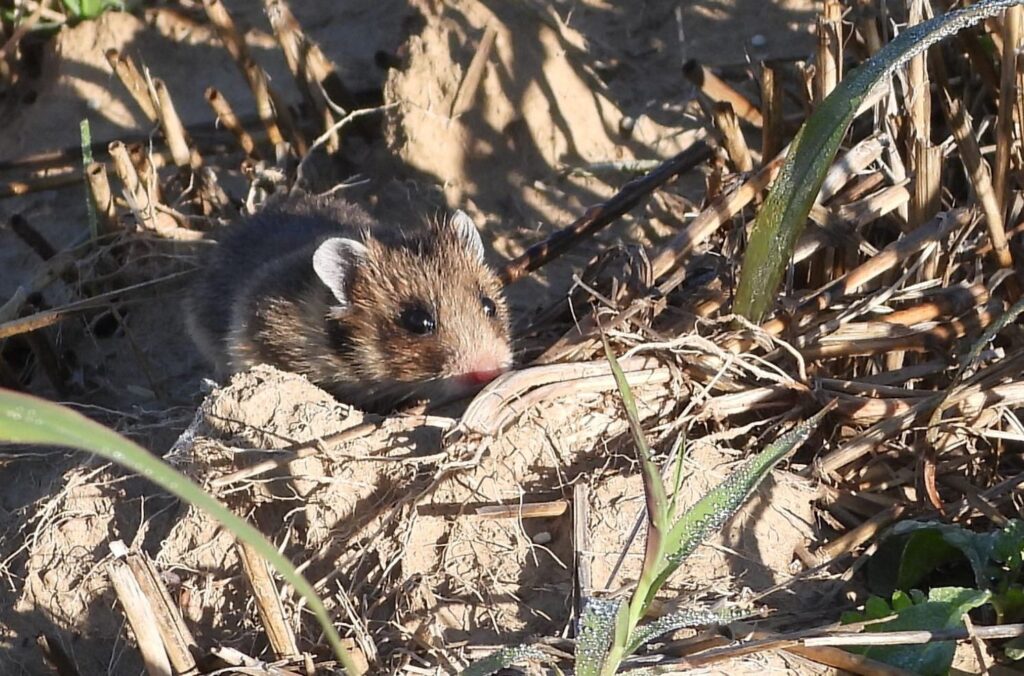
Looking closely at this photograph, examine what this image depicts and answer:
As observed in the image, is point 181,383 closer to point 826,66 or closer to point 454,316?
point 454,316

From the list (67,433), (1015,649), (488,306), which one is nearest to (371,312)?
(488,306)

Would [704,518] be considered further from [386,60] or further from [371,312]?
[386,60]

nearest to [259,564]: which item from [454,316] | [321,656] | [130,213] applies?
[321,656]

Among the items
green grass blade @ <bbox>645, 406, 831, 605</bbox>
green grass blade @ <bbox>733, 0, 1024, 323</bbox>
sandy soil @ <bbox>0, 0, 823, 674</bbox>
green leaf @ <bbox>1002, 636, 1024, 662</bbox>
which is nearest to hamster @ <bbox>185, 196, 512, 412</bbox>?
sandy soil @ <bbox>0, 0, 823, 674</bbox>

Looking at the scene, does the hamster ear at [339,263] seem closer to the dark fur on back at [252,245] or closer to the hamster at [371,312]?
the hamster at [371,312]

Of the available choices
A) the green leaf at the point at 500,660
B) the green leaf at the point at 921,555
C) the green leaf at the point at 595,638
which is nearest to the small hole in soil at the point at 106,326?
the green leaf at the point at 500,660

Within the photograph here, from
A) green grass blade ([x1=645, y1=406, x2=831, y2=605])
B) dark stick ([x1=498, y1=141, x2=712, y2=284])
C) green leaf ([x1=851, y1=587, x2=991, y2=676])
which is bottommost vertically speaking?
green leaf ([x1=851, y1=587, x2=991, y2=676])

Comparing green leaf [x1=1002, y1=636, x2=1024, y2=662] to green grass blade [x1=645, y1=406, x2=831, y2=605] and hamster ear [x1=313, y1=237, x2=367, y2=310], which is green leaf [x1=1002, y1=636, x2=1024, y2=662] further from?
hamster ear [x1=313, y1=237, x2=367, y2=310]

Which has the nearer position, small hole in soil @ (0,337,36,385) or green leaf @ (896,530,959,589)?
green leaf @ (896,530,959,589)
